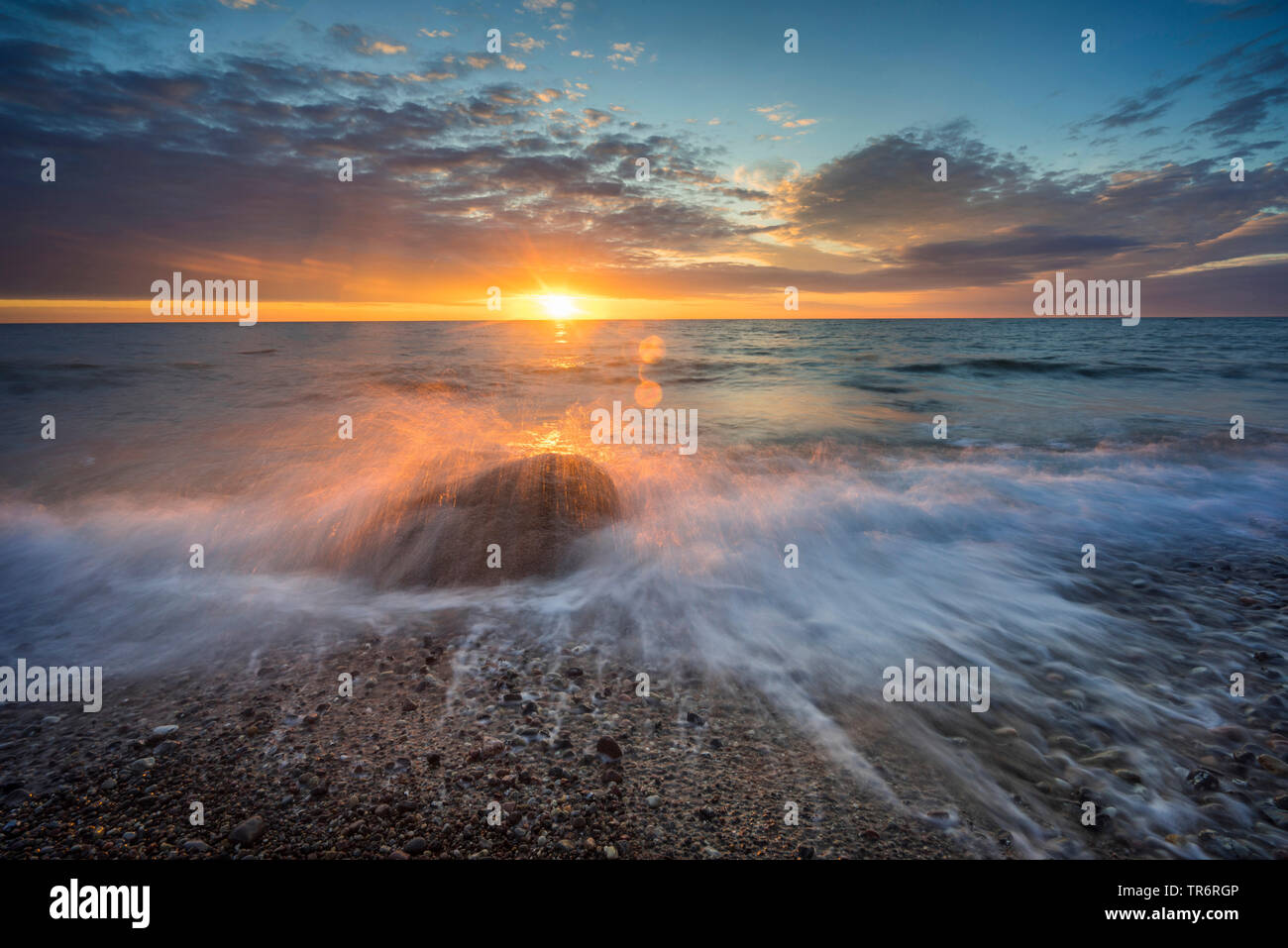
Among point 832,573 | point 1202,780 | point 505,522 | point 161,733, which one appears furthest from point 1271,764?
point 161,733

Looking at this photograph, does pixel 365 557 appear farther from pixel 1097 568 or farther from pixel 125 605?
pixel 1097 568

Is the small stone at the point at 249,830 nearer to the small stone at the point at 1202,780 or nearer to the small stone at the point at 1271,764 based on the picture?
the small stone at the point at 1202,780

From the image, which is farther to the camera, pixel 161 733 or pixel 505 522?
pixel 505 522

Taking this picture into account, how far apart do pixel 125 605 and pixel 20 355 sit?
168ft

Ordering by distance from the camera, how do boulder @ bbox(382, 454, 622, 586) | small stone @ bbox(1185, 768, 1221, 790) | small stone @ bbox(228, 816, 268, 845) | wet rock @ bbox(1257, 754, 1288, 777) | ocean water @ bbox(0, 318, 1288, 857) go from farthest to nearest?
1. boulder @ bbox(382, 454, 622, 586)
2. ocean water @ bbox(0, 318, 1288, 857)
3. wet rock @ bbox(1257, 754, 1288, 777)
4. small stone @ bbox(1185, 768, 1221, 790)
5. small stone @ bbox(228, 816, 268, 845)

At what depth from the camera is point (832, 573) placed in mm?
6945

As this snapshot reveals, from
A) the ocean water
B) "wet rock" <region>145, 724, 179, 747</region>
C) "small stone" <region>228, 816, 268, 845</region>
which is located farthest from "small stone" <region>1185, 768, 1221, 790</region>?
"wet rock" <region>145, 724, 179, 747</region>

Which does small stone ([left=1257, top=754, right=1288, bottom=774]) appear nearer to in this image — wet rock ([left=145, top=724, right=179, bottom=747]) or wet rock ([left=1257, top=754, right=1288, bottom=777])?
wet rock ([left=1257, top=754, right=1288, bottom=777])

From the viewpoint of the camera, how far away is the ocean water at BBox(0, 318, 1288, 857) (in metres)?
3.90

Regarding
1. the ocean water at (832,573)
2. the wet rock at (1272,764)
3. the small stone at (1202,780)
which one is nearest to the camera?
the small stone at (1202,780)

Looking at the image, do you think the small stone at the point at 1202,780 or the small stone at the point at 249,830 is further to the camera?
the small stone at the point at 1202,780

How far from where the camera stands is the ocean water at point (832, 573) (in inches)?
154

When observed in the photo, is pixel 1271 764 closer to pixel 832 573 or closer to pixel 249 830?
pixel 832 573

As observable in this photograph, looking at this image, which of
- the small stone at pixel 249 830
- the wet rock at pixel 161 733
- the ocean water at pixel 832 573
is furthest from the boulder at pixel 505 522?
the small stone at pixel 249 830
